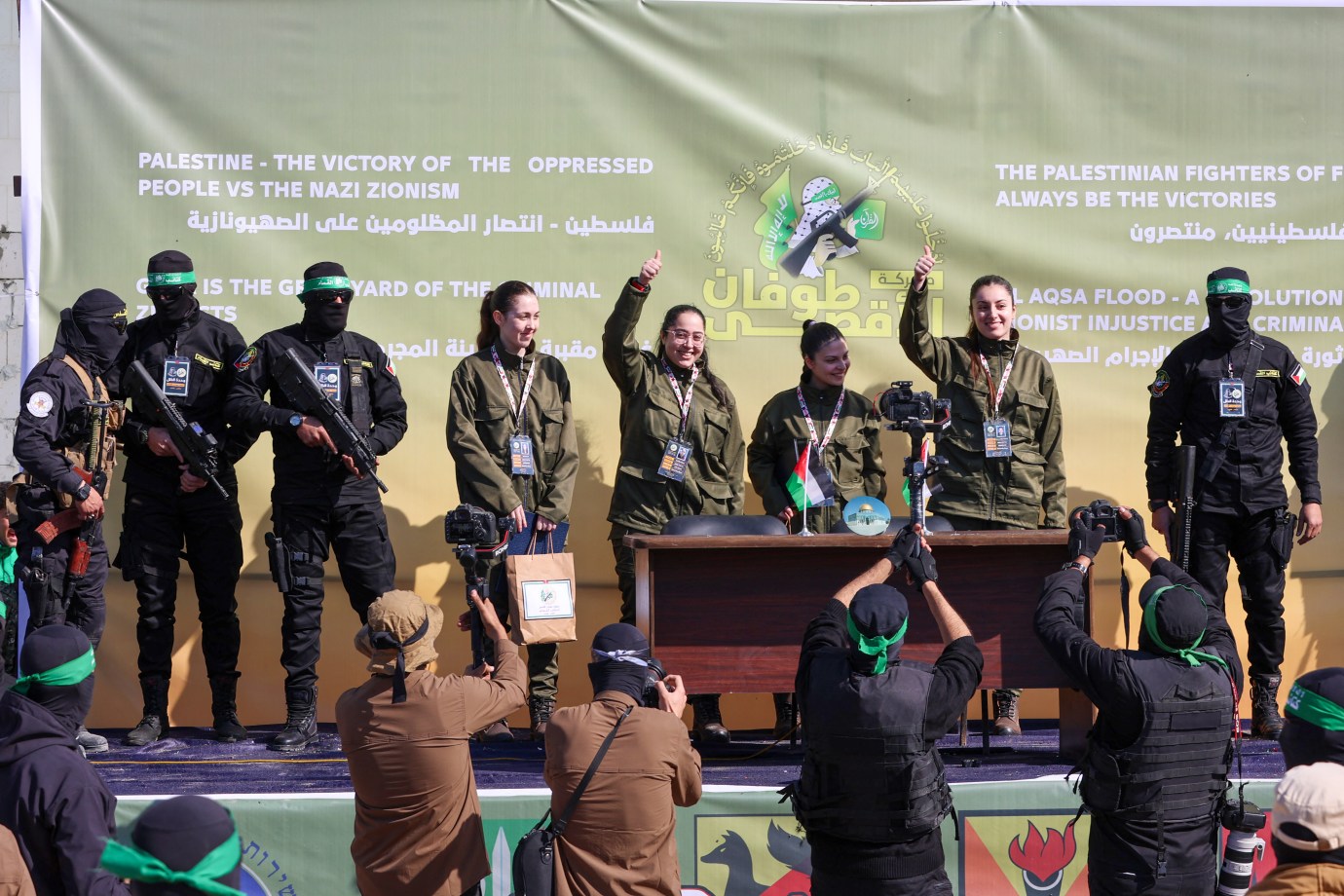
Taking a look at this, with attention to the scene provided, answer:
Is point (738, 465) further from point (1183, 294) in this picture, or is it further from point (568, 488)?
point (1183, 294)

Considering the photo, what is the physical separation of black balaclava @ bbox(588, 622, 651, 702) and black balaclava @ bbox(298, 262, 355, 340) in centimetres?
267

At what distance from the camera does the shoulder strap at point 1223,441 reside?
5.95 metres

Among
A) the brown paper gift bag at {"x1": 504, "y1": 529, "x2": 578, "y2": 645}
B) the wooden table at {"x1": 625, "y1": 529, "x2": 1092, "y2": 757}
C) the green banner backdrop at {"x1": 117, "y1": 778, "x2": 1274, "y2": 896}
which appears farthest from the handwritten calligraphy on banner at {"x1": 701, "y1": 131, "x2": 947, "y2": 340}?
the green banner backdrop at {"x1": 117, "y1": 778, "x2": 1274, "y2": 896}

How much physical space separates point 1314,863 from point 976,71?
16.1ft

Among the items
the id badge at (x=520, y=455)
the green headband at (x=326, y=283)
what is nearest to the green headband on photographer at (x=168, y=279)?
the green headband at (x=326, y=283)

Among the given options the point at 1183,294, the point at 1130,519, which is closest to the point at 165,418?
the point at 1130,519

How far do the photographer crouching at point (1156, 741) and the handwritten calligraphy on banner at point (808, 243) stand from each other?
311 cm

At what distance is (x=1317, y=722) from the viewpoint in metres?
3.31

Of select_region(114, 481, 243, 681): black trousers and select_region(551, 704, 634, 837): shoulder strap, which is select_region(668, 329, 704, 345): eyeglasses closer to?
select_region(114, 481, 243, 681): black trousers

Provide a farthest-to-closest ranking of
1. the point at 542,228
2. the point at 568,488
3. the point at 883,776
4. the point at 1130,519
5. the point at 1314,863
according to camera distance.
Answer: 1. the point at 542,228
2. the point at 568,488
3. the point at 1130,519
4. the point at 883,776
5. the point at 1314,863

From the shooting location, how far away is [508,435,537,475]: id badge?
6.07 meters

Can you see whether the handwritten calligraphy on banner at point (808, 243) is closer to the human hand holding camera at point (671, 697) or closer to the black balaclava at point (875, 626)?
the human hand holding camera at point (671, 697)

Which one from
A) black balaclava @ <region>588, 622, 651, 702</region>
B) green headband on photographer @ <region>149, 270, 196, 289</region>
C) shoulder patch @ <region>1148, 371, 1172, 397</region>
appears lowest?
black balaclava @ <region>588, 622, 651, 702</region>

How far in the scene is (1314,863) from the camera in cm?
264
